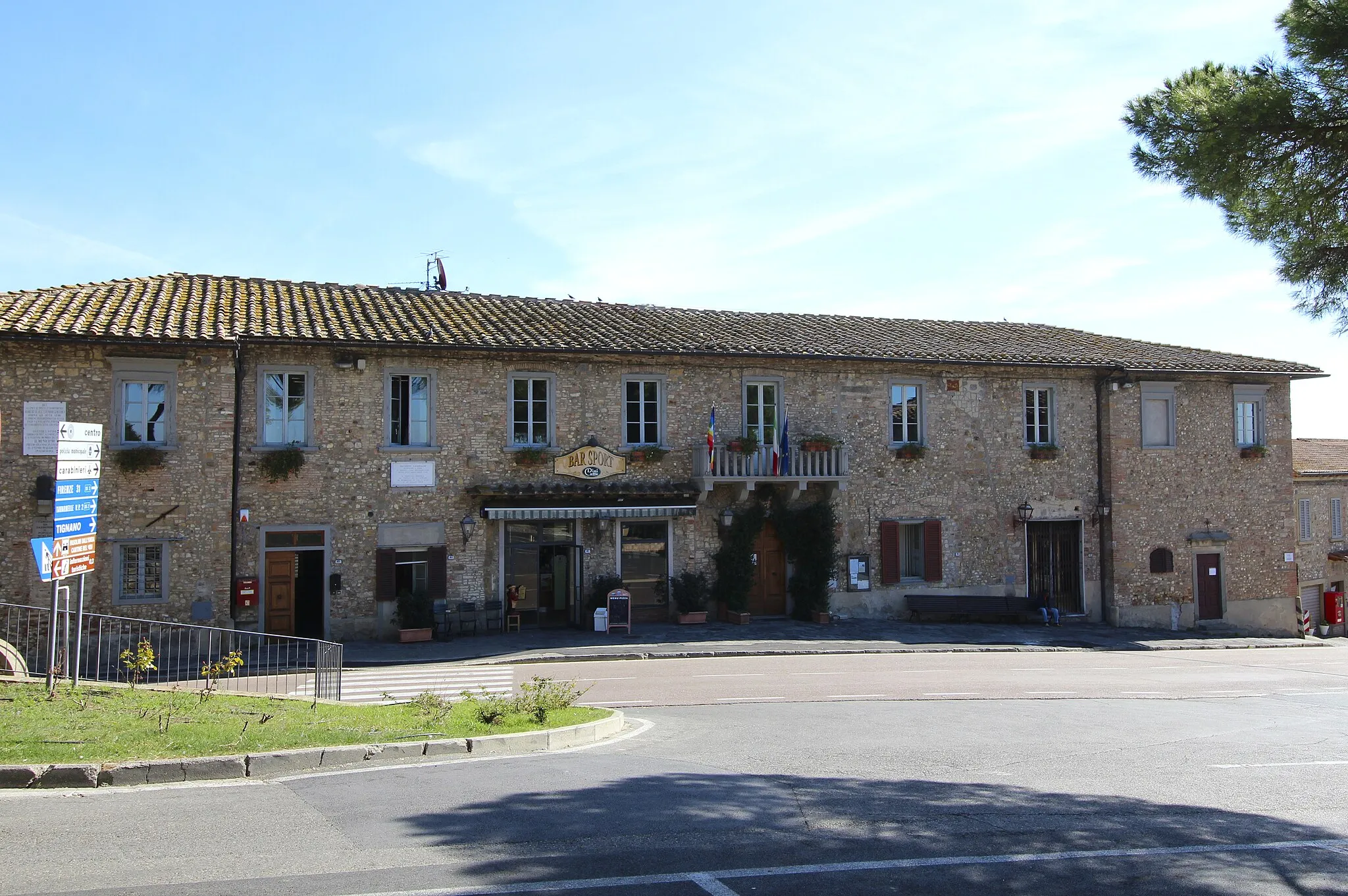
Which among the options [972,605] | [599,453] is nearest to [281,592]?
[599,453]

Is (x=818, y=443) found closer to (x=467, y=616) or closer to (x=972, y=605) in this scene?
(x=972, y=605)

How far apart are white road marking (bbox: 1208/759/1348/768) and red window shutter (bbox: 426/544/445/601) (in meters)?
16.0

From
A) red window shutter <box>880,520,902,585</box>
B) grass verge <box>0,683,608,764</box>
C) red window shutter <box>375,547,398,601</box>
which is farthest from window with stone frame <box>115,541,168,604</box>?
red window shutter <box>880,520,902,585</box>

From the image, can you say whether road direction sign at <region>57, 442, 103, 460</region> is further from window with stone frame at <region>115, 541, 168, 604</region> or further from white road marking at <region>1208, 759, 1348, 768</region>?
white road marking at <region>1208, 759, 1348, 768</region>

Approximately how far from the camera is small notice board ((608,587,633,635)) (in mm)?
23000

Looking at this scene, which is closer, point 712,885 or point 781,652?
point 712,885

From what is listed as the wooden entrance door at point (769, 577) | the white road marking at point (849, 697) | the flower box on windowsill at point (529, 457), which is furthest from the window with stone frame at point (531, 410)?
the white road marking at point (849, 697)

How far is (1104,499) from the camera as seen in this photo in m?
28.1

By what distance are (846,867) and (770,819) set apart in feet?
3.98

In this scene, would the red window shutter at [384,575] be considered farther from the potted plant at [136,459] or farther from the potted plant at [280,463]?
the potted plant at [136,459]

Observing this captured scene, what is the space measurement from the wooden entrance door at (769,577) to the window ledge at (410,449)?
823cm

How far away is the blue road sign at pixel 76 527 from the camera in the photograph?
11.2 metres

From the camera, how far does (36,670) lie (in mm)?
17078

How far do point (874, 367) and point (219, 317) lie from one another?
610 inches
